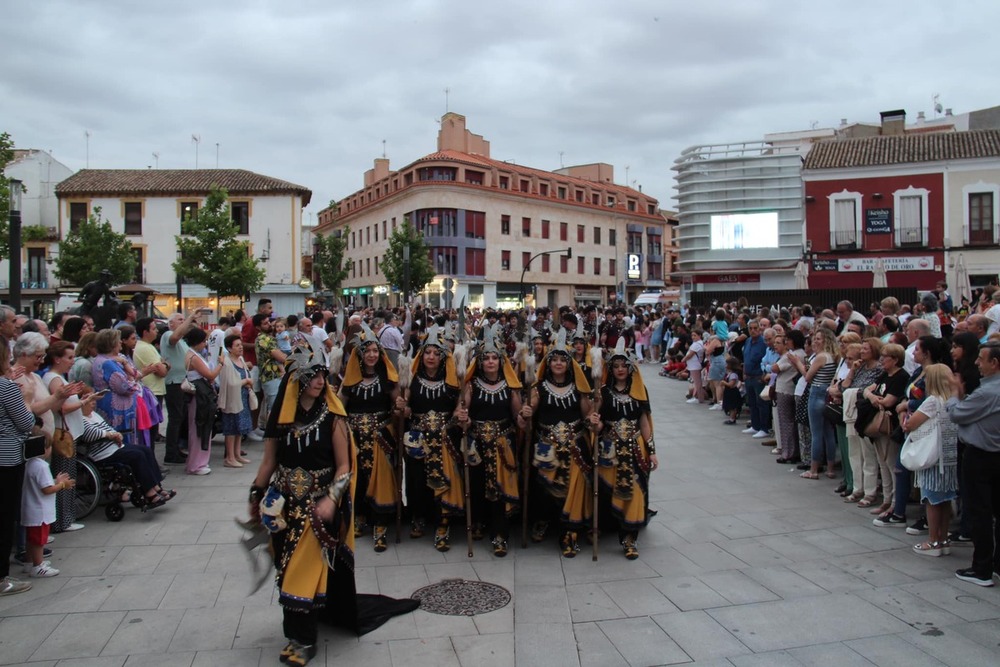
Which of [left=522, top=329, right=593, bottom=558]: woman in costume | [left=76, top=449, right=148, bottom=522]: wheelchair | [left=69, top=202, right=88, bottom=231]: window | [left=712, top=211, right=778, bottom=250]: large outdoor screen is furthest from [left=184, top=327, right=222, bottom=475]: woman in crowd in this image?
[left=69, top=202, right=88, bottom=231]: window

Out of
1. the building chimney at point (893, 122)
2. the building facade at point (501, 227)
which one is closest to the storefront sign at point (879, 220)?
the building chimney at point (893, 122)

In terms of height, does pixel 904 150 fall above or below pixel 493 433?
above

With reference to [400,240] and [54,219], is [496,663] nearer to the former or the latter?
[400,240]

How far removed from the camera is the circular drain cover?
17.0 ft

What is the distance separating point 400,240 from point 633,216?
89.0 ft

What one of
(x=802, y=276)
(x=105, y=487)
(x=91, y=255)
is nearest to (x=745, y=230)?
(x=802, y=276)

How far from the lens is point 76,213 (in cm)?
4300

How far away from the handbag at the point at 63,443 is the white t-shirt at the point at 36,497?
610 millimetres

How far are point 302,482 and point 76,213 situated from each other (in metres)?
46.3

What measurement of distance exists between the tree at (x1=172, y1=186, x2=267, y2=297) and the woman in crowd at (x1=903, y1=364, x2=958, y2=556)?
3241 centimetres

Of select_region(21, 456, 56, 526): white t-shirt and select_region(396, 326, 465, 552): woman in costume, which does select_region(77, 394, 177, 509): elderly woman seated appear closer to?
select_region(21, 456, 56, 526): white t-shirt

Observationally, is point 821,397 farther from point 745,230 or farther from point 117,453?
point 745,230

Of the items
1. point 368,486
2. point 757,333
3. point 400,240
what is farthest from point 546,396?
Result: point 400,240

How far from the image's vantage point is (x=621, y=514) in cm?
640
